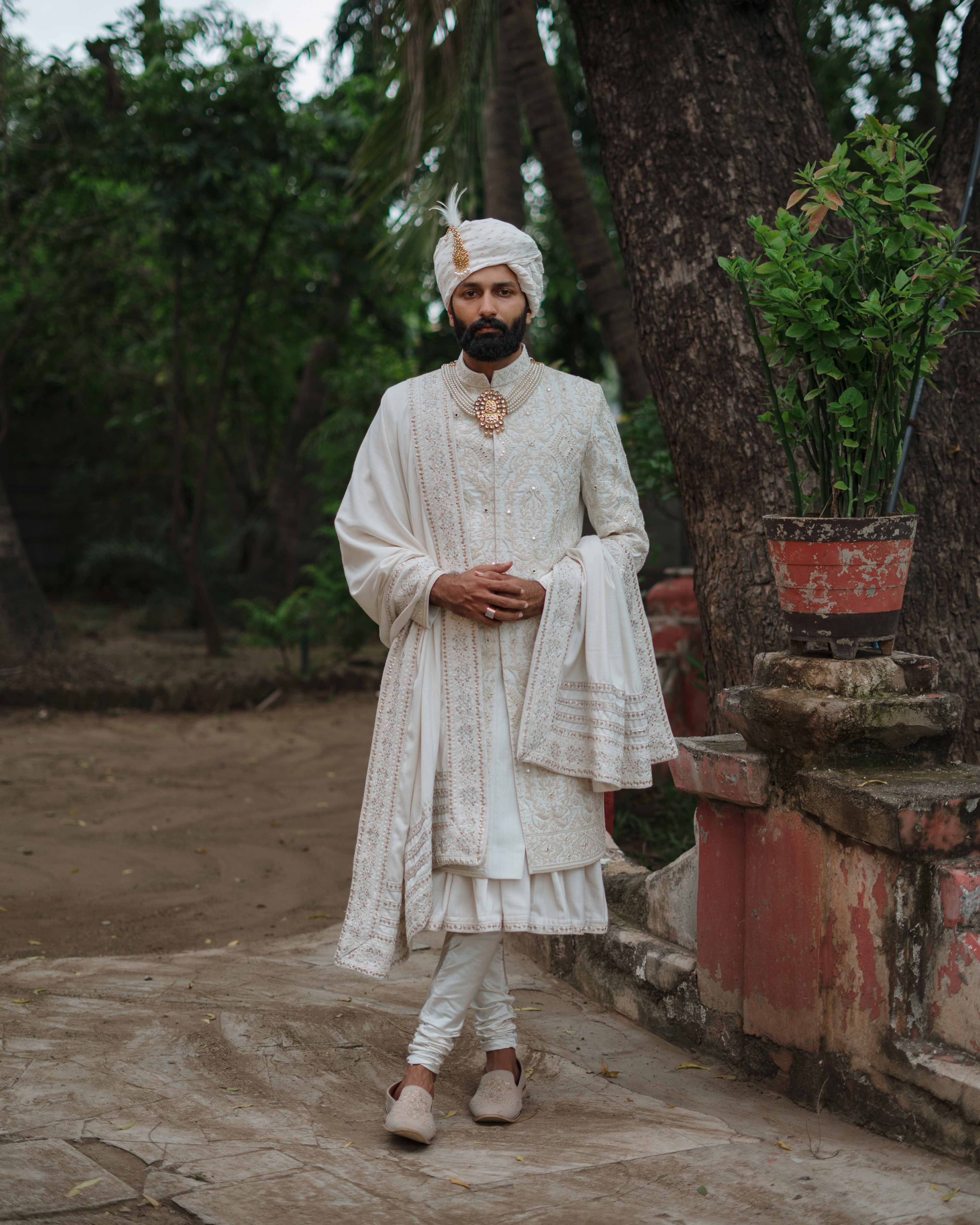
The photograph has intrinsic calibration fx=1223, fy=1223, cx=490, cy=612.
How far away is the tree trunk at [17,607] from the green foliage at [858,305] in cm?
742

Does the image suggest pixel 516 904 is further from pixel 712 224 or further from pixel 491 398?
pixel 712 224

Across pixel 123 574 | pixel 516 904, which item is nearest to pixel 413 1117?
pixel 516 904

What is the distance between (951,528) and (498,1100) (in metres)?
2.10

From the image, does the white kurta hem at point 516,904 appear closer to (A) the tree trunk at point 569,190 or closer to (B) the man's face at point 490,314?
(B) the man's face at point 490,314

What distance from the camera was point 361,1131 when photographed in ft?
8.98

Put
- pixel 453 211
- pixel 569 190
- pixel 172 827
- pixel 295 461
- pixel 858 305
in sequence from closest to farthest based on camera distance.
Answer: pixel 858 305, pixel 453 211, pixel 172 827, pixel 569 190, pixel 295 461

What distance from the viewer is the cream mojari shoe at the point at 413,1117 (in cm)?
263

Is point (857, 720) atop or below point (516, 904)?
atop

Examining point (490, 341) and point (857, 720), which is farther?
point (490, 341)

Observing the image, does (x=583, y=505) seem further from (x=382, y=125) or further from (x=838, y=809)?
(x=382, y=125)

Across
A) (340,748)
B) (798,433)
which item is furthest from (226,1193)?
(340,748)

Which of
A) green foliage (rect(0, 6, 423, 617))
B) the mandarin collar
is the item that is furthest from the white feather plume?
green foliage (rect(0, 6, 423, 617))

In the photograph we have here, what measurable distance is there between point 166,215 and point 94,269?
2363 mm

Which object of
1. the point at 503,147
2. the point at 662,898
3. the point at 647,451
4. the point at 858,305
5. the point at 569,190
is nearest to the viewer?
the point at 858,305
